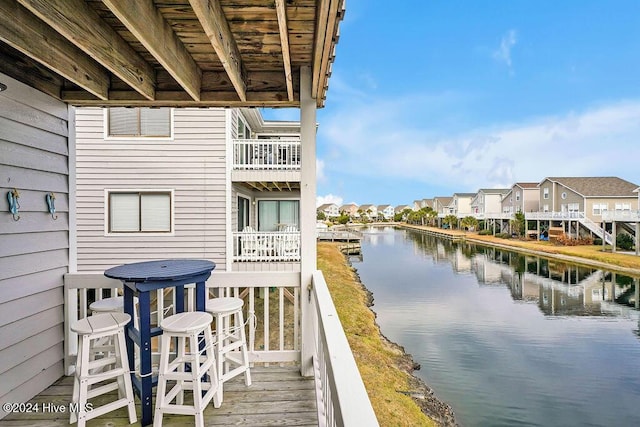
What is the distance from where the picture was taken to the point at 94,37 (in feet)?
Answer: 6.58

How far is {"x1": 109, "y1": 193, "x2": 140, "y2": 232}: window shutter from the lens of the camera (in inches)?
311

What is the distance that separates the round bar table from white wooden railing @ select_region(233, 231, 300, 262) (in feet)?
18.9

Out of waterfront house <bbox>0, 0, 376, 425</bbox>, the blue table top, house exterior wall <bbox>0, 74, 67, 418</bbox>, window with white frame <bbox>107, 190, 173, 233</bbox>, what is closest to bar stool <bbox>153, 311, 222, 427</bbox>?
the blue table top

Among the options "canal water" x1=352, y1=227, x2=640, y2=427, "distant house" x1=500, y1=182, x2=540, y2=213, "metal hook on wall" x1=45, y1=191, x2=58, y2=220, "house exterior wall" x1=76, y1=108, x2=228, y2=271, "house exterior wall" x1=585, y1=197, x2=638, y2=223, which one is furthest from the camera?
"distant house" x1=500, y1=182, x2=540, y2=213

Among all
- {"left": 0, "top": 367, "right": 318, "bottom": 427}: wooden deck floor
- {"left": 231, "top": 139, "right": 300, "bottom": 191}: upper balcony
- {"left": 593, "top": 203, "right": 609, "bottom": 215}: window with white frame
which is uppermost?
{"left": 231, "top": 139, "right": 300, "bottom": 191}: upper balcony

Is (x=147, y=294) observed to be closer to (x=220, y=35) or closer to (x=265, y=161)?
(x=220, y=35)

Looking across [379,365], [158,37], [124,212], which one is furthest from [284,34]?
[124,212]

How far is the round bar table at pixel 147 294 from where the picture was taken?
7.34ft

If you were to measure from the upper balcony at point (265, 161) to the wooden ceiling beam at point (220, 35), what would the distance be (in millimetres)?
5732

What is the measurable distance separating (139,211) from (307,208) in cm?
633

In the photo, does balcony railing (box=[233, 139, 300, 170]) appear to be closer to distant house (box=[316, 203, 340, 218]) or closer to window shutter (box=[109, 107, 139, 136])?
window shutter (box=[109, 107, 139, 136])

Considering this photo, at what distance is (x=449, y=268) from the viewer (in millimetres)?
19750

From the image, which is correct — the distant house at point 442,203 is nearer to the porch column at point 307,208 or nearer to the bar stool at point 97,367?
the porch column at point 307,208

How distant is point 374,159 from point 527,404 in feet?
227
